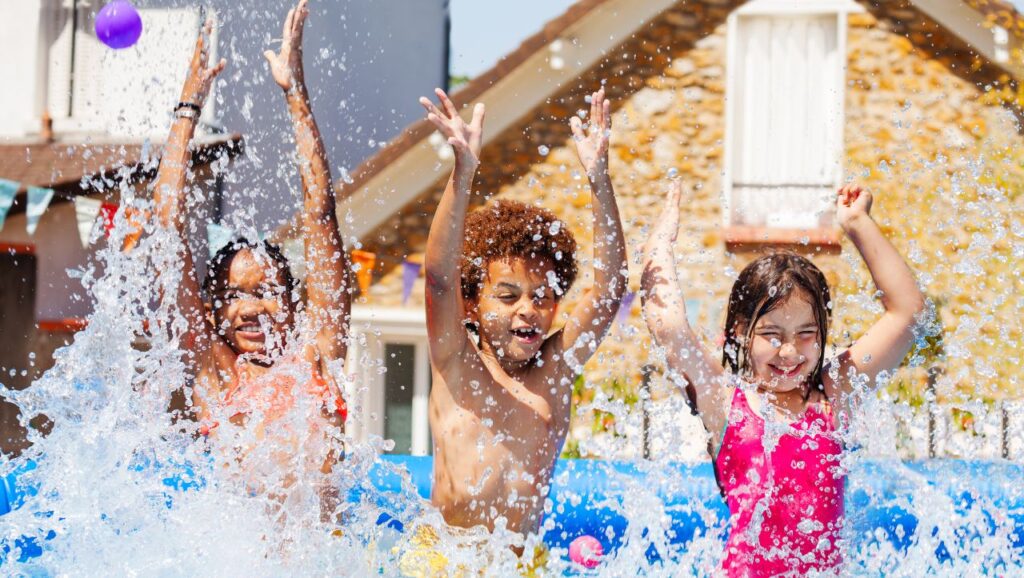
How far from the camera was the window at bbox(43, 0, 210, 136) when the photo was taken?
36.8ft

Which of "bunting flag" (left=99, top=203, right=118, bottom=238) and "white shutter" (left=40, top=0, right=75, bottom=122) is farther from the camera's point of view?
"white shutter" (left=40, top=0, right=75, bottom=122)

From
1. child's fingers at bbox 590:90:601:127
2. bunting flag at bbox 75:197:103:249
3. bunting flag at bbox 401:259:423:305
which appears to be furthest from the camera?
bunting flag at bbox 75:197:103:249

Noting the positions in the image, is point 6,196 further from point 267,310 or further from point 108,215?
point 267,310

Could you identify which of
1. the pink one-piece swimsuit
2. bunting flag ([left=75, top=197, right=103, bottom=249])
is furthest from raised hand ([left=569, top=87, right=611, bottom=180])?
bunting flag ([left=75, top=197, right=103, bottom=249])

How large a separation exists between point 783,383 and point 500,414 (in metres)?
0.77

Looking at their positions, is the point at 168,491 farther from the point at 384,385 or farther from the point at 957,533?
the point at 384,385

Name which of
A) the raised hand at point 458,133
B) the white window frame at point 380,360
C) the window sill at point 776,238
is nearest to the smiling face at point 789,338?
the raised hand at point 458,133

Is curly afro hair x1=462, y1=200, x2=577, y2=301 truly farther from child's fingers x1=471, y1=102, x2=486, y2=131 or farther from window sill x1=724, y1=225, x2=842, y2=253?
window sill x1=724, y1=225, x2=842, y2=253

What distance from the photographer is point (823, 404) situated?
3.27 meters

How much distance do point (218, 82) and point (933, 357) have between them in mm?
6856

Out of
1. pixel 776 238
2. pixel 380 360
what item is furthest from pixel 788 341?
pixel 380 360

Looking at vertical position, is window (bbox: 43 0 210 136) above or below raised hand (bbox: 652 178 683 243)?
above

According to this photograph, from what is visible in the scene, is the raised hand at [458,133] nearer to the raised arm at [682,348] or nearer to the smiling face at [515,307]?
the smiling face at [515,307]

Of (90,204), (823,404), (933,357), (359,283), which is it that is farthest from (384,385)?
(823,404)
